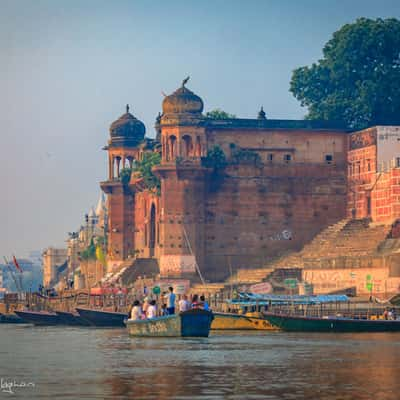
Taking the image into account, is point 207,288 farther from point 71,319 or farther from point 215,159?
point 71,319

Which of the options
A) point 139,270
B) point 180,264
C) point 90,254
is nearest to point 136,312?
point 180,264

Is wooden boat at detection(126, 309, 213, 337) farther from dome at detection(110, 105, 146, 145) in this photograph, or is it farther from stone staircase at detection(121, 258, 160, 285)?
dome at detection(110, 105, 146, 145)

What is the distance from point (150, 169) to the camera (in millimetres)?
99750

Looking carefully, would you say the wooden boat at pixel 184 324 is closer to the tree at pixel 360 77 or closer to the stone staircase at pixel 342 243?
the stone staircase at pixel 342 243

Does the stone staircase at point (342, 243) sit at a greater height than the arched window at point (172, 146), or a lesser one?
lesser

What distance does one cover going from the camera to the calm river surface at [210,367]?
35.1m

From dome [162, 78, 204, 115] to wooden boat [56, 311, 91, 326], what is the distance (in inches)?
733

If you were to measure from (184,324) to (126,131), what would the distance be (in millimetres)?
57833

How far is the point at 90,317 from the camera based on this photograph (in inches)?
2926

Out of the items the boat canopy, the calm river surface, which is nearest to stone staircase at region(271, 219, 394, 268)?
the boat canopy

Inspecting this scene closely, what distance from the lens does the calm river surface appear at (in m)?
35.1

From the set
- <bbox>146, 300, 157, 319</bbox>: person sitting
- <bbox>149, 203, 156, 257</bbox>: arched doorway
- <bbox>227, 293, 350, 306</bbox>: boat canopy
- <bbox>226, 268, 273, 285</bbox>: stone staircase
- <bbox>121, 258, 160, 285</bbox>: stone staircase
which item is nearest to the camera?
<bbox>146, 300, 157, 319</bbox>: person sitting

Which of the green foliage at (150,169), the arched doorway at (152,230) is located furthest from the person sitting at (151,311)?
the arched doorway at (152,230)

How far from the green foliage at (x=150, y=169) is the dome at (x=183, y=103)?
495 cm
